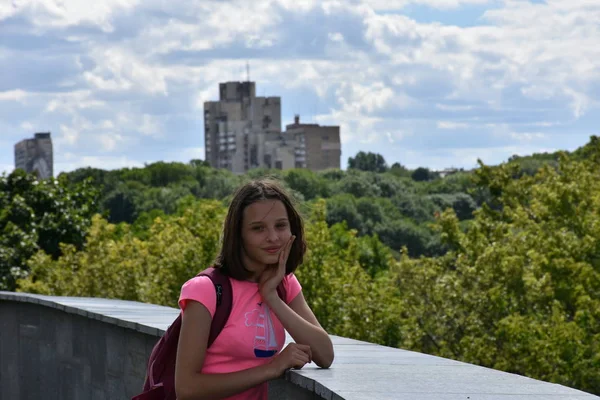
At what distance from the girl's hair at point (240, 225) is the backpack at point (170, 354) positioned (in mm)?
58

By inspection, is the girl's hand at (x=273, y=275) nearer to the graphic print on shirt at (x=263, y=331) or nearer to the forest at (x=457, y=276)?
the graphic print on shirt at (x=263, y=331)

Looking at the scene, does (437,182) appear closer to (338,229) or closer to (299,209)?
(338,229)

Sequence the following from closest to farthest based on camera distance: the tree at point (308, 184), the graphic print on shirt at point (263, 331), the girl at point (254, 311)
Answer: the girl at point (254, 311) < the graphic print on shirt at point (263, 331) < the tree at point (308, 184)

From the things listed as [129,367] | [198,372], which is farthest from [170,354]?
[129,367]

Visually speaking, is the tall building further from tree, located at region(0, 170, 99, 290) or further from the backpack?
the backpack

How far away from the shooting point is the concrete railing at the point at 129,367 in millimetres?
3568

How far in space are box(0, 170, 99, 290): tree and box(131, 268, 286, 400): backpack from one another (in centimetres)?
3216

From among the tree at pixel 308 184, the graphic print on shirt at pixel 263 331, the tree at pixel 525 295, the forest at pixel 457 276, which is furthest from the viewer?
the tree at pixel 308 184

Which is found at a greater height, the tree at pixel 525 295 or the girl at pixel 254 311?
the girl at pixel 254 311

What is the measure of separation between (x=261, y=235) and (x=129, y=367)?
251 cm

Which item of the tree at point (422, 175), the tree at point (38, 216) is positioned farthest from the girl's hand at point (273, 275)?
the tree at point (422, 175)

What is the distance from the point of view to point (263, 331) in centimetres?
386

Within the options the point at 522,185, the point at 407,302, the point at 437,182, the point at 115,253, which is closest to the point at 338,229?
the point at 522,185

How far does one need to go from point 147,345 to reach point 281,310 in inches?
83.4
